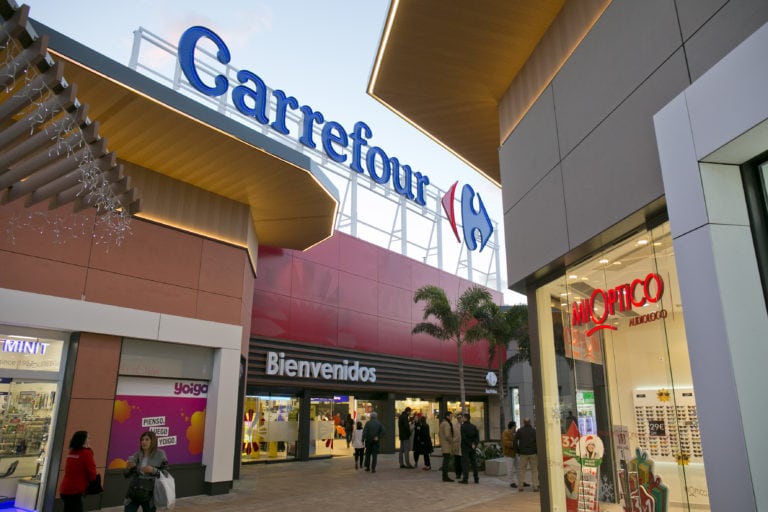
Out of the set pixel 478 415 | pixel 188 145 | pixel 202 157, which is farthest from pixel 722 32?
pixel 478 415

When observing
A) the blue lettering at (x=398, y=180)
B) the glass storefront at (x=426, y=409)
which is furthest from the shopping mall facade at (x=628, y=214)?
the glass storefront at (x=426, y=409)

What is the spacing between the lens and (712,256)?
4.11 metres

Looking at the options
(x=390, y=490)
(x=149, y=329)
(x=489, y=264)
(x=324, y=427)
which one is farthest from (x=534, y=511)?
(x=489, y=264)

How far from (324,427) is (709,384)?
53.2ft

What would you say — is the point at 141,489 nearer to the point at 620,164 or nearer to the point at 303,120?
the point at 620,164

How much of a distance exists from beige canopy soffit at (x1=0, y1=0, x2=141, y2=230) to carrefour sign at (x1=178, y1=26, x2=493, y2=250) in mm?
5504

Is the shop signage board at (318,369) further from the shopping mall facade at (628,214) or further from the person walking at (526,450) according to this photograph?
the shopping mall facade at (628,214)

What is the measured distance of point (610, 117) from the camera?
5.98 meters

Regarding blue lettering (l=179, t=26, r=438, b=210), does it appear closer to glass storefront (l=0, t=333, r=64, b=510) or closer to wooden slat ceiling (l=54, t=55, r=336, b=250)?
wooden slat ceiling (l=54, t=55, r=336, b=250)

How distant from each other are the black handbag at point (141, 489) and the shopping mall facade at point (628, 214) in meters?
5.28

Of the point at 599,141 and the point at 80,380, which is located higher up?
Answer: the point at 599,141

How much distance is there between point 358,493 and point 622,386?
673 centimetres

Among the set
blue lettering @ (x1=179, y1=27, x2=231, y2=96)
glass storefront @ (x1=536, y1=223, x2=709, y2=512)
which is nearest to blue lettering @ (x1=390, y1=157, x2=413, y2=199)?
blue lettering @ (x1=179, y1=27, x2=231, y2=96)

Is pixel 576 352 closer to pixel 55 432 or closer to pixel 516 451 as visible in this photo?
pixel 516 451
